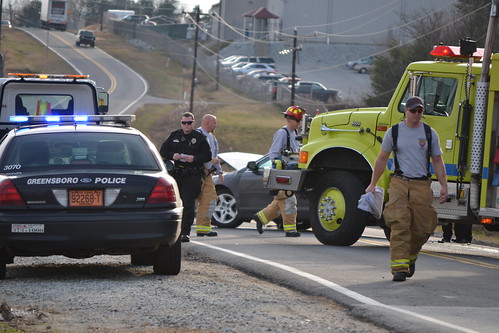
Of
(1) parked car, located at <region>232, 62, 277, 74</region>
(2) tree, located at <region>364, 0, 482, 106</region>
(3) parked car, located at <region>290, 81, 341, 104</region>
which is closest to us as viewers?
(2) tree, located at <region>364, 0, 482, 106</region>

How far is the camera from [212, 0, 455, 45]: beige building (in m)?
97.8

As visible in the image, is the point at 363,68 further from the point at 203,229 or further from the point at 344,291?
the point at 344,291

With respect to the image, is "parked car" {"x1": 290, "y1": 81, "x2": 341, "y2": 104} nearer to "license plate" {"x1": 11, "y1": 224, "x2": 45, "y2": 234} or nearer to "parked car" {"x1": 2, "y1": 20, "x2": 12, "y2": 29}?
"parked car" {"x1": 2, "y1": 20, "x2": 12, "y2": 29}

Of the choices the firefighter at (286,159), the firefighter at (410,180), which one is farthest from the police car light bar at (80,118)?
the firefighter at (286,159)

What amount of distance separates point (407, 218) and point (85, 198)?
3.07 meters

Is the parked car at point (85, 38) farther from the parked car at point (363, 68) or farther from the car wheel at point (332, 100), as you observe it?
the car wheel at point (332, 100)

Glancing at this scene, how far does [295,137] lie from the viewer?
652 inches

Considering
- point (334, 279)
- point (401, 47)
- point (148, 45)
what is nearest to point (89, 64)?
point (148, 45)

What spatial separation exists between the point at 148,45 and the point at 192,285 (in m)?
101

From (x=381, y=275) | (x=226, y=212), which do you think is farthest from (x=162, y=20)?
(x=381, y=275)

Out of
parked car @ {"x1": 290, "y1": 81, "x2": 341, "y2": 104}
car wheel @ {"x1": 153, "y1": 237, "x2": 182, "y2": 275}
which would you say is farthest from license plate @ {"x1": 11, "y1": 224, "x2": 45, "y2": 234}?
parked car @ {"x1": 290, "y1": 81, "x2": 341, "y2": 104}

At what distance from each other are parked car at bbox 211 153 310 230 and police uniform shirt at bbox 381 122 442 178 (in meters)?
8.50

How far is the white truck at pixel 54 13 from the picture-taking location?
105 metres

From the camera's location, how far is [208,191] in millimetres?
15852
